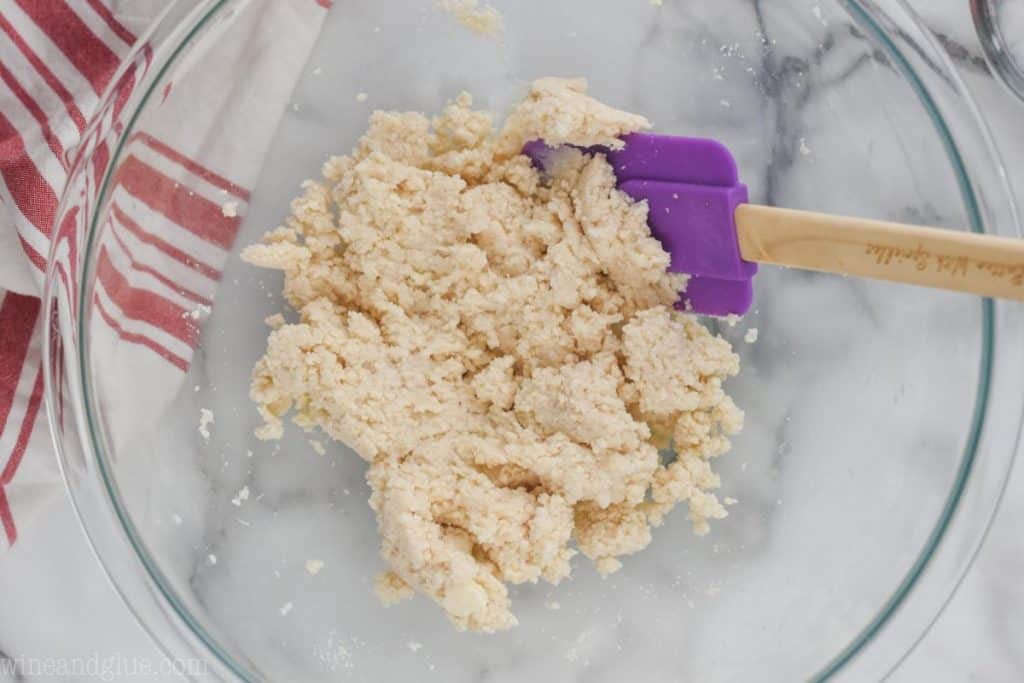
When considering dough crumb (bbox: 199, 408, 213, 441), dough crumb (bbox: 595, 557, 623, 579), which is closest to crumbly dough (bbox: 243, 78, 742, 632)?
dough crumb (bbox: 595, 557, 623, 579)

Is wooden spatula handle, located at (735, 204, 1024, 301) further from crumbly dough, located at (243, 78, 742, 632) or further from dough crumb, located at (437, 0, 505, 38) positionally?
dough crumb, located at (437, 0, 505, 38)

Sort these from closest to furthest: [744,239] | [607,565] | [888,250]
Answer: [888,250] < [744,239] < [607,565]

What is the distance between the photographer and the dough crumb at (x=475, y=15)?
138 cm

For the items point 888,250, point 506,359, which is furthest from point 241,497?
point 888,250

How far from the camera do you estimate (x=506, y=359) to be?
131cm

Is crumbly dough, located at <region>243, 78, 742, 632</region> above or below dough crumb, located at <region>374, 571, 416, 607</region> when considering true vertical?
above

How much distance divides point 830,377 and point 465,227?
50cm

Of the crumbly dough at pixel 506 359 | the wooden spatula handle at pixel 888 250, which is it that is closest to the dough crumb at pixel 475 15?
the crumbly dough at pixel 506 359

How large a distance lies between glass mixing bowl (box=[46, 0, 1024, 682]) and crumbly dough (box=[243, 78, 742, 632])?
84mm

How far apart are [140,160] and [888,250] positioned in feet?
2.92

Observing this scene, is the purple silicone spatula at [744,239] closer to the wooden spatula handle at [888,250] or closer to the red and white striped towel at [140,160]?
the wooden spatula handle at [888,250]

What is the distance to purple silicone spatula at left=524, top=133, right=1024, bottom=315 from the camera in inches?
42.3

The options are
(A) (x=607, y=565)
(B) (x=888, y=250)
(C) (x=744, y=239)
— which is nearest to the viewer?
(B) (x=888, y=250)

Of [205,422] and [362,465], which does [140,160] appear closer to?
[205,422]
